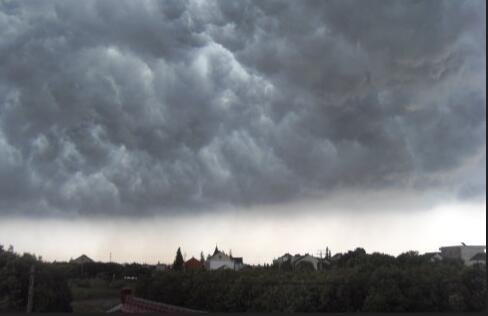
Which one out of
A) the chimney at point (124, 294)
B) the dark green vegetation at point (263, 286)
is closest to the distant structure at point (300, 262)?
the dark green vegetation at point (263, 286)

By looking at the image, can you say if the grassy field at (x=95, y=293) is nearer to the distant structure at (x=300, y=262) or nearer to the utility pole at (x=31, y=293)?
the utility pole at (x=31, y=293)

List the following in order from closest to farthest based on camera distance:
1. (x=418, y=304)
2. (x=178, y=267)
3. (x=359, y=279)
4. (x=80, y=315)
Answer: (x=80, y=315)
(x=418, y=304)
(x=359, y=279)
(x=178, y=267)

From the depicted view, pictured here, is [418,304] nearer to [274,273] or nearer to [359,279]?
[359,279]

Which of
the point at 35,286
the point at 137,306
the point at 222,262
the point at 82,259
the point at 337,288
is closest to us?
the point at 137,306

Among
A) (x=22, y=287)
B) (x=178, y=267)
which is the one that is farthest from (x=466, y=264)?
(x=22, y=287)

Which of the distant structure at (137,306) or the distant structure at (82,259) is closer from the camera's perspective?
the distant structure at (137,306)

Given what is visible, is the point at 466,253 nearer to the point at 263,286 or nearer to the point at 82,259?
the point at 263,286

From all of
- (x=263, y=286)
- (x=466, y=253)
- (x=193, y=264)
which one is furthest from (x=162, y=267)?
(x=466, y=253)
